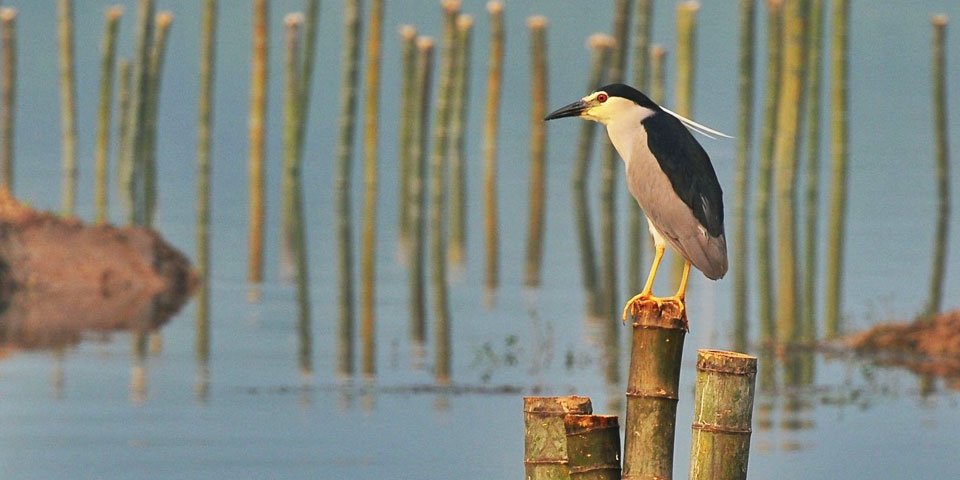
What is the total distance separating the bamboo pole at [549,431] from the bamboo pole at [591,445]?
0.15 feet

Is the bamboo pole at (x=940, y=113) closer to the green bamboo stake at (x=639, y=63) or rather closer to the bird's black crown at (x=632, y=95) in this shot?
the green bamboo stake at (x=639, y=63)

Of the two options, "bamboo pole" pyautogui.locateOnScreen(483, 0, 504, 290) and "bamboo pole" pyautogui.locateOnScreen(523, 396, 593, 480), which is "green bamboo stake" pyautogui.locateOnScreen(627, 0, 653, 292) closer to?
"bamboo pole" pyautogui.locateOnScreen(483, 0, 504, 290)

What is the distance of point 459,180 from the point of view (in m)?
31.9

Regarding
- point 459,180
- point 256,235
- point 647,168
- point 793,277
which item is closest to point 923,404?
point 647,168

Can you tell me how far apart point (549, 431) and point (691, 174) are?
4.61 feet

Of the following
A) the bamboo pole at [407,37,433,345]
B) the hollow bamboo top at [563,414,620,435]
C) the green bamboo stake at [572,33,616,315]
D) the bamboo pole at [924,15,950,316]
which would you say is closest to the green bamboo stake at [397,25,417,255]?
the bamboo pole at [407,37,433,345]

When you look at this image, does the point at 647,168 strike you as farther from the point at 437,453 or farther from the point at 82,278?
the point at 82,278

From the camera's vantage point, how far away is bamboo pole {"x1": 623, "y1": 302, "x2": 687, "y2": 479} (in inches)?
328

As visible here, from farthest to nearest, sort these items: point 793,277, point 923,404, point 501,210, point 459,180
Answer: point 501,210
point 459,180
point 793,277
point 923,404

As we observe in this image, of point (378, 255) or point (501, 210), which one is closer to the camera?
point (378, 255)

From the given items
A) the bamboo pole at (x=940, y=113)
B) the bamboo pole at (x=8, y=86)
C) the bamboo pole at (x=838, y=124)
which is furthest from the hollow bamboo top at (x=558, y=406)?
the bamboo pole at (x=8, y=86)

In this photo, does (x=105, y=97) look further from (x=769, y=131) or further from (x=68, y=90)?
(x=769, y=131)

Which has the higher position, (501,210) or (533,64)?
(533,64)

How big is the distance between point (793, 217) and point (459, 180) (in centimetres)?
583
